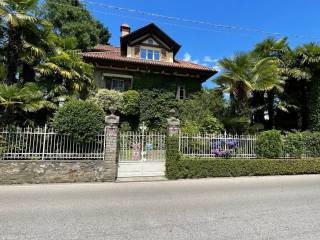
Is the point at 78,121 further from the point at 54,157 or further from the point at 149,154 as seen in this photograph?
the point at 149,154

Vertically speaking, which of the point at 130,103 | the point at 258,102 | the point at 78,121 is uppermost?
the point at 258,102

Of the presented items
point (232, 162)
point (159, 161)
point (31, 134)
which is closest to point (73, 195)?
point (31, 134)

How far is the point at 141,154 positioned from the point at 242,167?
15.3ft

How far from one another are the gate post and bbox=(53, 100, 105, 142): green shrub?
0.42 m

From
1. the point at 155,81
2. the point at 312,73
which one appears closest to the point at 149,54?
the point at 155,81

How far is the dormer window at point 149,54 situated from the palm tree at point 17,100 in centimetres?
1145

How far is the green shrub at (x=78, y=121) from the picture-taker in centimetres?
1034

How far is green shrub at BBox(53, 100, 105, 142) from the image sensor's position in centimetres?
1034

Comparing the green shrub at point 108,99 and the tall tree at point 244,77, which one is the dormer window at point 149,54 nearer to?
the green shrub at point 108,99

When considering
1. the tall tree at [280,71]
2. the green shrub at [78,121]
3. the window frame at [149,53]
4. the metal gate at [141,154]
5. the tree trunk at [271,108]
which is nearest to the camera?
the green shrub at [78,121]

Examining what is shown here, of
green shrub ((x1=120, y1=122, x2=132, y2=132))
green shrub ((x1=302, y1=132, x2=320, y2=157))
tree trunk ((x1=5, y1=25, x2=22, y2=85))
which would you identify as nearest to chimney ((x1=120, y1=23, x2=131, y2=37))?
green shrub ((x1=120, y1=122, x2=132, y2=132))

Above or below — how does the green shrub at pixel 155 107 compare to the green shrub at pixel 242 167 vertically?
above

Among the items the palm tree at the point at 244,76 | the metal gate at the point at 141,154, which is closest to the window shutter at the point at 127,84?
the palm tree at the point at 244,76

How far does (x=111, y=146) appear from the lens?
10.9 meters
